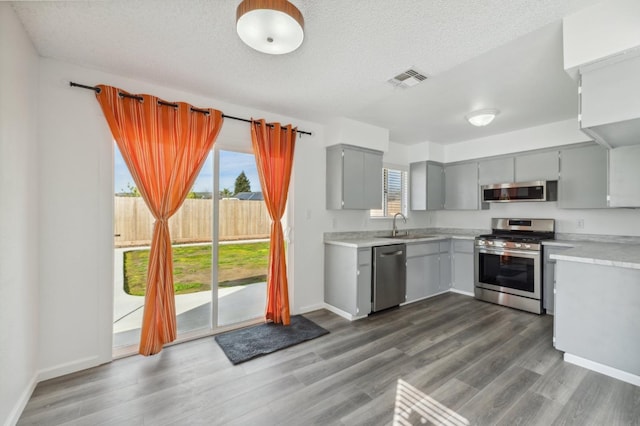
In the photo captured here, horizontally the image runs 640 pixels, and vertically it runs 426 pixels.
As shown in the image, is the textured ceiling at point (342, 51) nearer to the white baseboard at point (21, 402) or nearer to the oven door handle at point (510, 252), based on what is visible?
the oven door handle at point (510, 252)

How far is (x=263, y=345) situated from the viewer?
2.82m

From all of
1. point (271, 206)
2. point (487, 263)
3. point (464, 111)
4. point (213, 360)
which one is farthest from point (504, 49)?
point (213, 360)

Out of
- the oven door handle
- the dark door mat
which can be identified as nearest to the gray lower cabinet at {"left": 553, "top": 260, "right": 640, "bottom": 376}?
the oven door handle

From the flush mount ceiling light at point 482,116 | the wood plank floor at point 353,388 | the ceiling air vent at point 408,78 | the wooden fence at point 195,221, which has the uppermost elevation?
the ceiling air vent at point 408,78

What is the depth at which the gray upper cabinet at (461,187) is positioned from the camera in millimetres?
4758

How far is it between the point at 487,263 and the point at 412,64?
10.8 feet

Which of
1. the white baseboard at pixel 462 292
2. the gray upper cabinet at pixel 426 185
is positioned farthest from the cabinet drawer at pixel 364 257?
the white baseboard at pixel 462 292

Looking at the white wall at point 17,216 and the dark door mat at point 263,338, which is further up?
the white wall at point 17,216

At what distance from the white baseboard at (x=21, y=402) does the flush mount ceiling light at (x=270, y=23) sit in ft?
9.03

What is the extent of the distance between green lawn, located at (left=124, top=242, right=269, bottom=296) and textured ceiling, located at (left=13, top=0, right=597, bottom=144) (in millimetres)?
1717

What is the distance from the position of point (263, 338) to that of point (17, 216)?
2.24 m

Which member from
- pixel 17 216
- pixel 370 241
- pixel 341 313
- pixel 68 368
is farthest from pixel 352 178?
pixel 68 368

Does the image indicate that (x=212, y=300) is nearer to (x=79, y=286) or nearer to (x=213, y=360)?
(x=213, y=360)

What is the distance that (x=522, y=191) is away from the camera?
4.14 m
